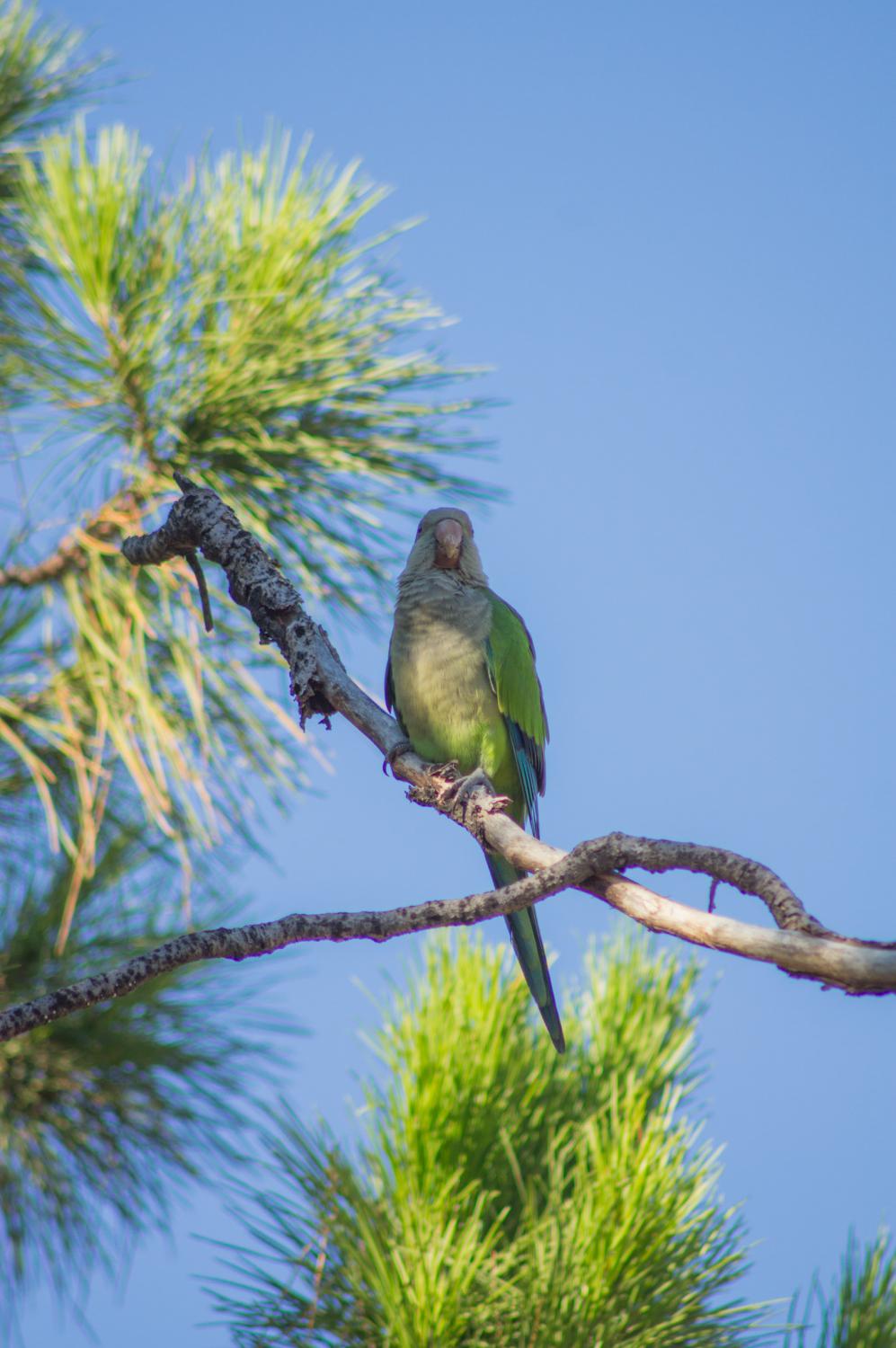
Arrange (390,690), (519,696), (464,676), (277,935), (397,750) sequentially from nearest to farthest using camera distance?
(277,935)
(397,750)
(464,676)
(519,696)
(390,690)

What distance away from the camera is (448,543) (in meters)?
3.34

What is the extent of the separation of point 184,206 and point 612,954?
231cm

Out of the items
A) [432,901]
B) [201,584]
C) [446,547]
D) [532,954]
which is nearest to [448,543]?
[446,547]

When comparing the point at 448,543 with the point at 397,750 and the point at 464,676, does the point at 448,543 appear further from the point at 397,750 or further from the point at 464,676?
the point at 397,750

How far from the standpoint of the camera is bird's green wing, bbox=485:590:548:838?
3258 mm

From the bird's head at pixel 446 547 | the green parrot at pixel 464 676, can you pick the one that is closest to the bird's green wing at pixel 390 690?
the green parrot at pixel 464 676

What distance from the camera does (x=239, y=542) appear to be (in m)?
2.35

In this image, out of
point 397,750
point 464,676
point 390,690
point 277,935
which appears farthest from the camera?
point 390,690

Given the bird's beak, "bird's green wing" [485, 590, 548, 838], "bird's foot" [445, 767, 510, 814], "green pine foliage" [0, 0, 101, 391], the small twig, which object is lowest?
"bird's foot" [445, 767, 510, 814]

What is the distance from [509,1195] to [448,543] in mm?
1632

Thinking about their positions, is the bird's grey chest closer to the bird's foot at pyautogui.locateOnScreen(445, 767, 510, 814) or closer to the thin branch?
the bird's foot at pyautogui.locateOnScreen(445, 767, 510, 814)

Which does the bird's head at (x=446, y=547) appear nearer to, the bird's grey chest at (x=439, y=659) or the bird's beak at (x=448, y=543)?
the bird's beak at (x=448, y=543)

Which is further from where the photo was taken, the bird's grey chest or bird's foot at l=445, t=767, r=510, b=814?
the bird's grey chest

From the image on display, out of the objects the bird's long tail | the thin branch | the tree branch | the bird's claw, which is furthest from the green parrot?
the thin branch
